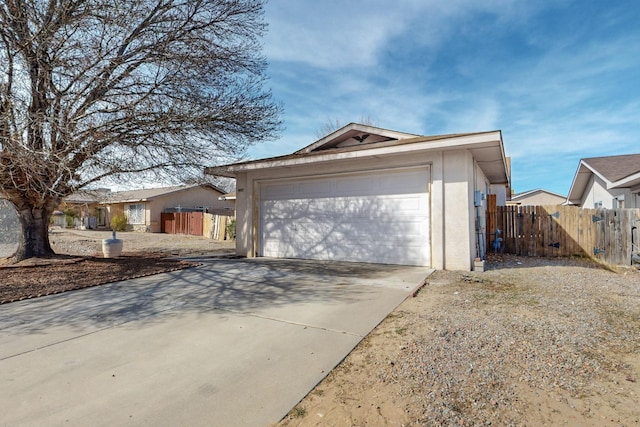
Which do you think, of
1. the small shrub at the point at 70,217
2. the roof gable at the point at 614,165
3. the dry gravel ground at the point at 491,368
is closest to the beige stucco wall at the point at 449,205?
the dry gravel ground at the point at 491,368

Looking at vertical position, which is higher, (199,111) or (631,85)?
(631,85)

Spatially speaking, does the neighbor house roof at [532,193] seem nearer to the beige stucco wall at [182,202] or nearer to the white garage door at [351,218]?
the beige stucco wall at [182,202]

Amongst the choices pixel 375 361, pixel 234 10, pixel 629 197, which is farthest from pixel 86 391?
pixel 629 197

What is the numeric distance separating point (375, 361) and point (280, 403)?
3.23 ft

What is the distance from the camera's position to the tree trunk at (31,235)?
28.3 ft

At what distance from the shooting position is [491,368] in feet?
8.87

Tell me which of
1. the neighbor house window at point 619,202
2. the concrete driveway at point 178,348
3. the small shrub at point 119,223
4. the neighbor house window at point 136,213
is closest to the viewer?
the concrete driveway at point 178,348

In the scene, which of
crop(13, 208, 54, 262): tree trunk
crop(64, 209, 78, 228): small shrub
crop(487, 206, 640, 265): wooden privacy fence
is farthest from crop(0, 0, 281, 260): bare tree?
crop(64, 209, 78, 228): small shrub

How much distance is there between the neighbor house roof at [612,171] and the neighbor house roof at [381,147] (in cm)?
364

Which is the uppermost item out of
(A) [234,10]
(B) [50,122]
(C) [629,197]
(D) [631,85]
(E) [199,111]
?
(A) [234,10]

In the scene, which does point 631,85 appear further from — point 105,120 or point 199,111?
point 105,120

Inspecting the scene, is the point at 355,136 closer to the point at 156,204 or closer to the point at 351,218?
the point at 351,218

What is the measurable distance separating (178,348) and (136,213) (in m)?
27.8

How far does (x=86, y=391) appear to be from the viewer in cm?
250
